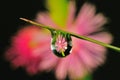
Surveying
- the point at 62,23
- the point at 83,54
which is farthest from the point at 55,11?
the point at 83,54

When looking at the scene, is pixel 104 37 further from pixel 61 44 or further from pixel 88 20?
pixel 61 44

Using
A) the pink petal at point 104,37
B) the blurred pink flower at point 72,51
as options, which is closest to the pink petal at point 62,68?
the blurred pink flower at point 72,51

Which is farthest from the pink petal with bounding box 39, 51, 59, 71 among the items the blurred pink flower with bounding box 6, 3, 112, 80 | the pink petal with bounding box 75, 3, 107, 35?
the pink petal with bounding box 75, 3, 107, 35

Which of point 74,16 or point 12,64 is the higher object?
point 74,16

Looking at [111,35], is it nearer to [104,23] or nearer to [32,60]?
[104,23]

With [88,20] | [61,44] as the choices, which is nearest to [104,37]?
[88,20]

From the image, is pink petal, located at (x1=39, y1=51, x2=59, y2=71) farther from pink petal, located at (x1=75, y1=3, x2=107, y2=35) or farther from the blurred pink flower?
pink petal, located at (x1=75, y1=3, x2=107, y2=35)
